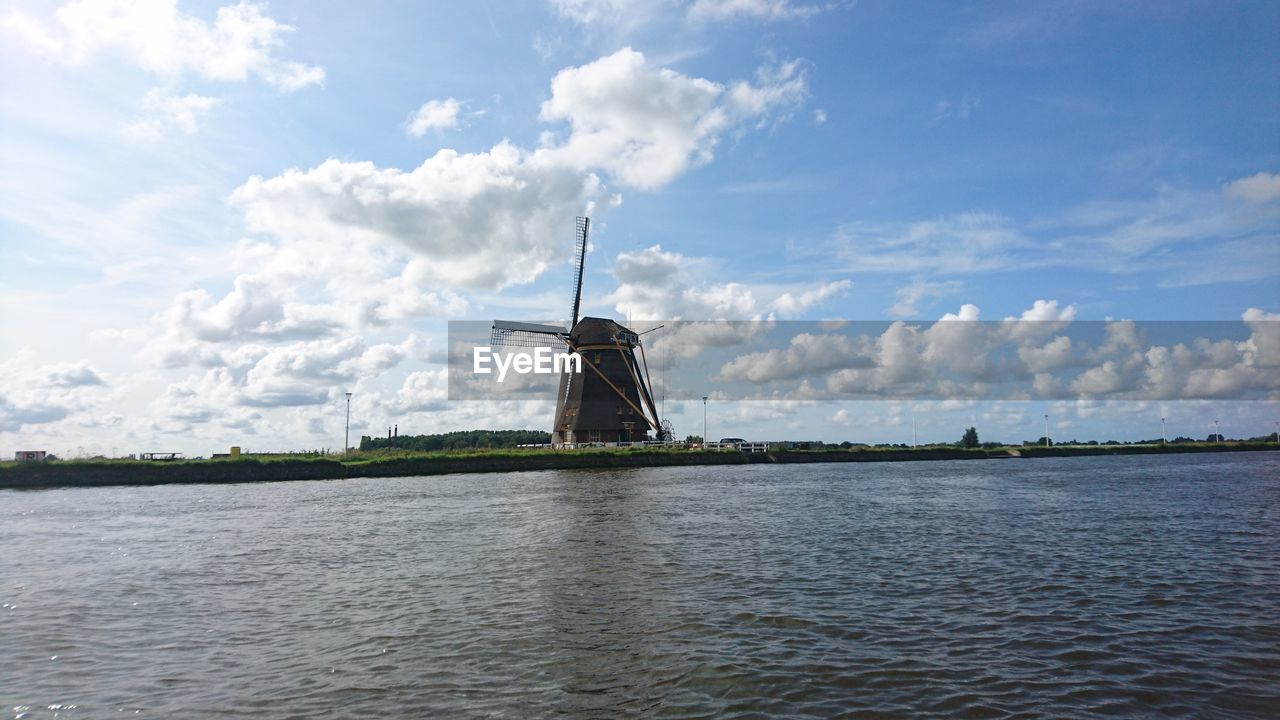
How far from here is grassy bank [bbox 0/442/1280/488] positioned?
54.3 meters

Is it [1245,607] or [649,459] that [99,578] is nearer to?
[1245,607]

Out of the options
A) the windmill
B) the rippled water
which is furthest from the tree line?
the rippled water

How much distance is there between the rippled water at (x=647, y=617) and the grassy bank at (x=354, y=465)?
104 feet

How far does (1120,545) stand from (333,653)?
22.3m

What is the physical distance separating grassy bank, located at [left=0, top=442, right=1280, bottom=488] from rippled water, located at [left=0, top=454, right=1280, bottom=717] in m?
31.7

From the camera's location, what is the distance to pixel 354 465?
6384cm

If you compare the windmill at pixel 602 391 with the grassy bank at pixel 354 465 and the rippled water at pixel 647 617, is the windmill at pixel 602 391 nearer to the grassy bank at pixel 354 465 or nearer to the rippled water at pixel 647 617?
the grassy bank at pixel 354 465

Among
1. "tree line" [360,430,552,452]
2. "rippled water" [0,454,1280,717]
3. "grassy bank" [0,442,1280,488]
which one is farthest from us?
"tree line" [360,430,552,452]

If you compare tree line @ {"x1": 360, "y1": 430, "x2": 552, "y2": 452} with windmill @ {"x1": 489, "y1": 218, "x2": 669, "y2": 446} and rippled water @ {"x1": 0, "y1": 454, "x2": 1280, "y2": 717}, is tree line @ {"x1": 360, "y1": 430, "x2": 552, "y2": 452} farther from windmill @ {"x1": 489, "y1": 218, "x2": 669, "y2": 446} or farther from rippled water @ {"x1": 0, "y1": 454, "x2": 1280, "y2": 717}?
rippled water @ {"x1": 0, "y1": 454, "x2": 1280, "y2": 717}

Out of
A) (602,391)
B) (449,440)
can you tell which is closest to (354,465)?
(602,391)

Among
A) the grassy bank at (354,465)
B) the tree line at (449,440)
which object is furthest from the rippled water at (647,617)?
the tree line at (449,440)

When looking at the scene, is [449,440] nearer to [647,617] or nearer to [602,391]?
[602,391]

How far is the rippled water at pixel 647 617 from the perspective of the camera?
905cm

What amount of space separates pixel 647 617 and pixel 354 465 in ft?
189
